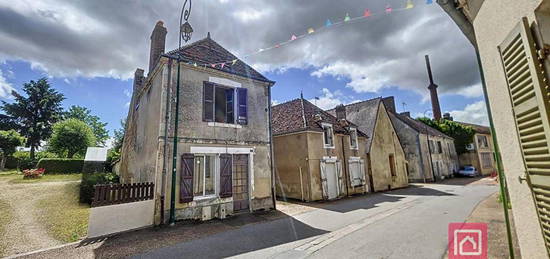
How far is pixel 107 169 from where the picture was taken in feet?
86.8

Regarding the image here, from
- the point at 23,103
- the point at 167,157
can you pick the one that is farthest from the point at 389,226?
the point at 23,103

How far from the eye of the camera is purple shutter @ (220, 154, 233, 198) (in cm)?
911

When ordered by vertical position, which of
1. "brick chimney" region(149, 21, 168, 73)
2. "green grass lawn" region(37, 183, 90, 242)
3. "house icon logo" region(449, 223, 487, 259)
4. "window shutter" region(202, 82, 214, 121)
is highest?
"brick chimney" region(149, 21, 168, 73)

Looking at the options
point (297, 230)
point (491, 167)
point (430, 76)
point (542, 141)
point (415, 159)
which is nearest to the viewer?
point (542, 141)

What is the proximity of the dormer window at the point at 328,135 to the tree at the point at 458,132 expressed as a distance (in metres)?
25.8

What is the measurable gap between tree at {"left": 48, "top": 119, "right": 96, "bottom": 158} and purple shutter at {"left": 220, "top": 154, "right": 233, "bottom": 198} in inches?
1082

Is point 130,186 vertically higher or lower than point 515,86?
lower

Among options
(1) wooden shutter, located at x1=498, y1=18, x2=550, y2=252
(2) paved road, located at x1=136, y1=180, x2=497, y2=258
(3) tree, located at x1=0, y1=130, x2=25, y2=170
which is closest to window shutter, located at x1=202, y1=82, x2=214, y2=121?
(2) paved road, located at x1=136, y1=180, x2=497, y2=258

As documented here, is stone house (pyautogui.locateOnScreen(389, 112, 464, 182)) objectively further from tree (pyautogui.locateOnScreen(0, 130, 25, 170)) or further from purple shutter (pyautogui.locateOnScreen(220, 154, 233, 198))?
tree (pyautogui.locateOnScreen(0, 130, 25, 170))

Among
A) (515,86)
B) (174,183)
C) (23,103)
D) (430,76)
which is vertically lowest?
(174,183)

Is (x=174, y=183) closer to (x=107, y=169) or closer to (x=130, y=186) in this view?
(x=130, y=186)

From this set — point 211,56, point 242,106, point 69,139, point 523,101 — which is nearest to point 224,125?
point 242,106

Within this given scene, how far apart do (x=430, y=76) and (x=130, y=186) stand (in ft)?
152

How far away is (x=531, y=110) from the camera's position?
6.70ft
